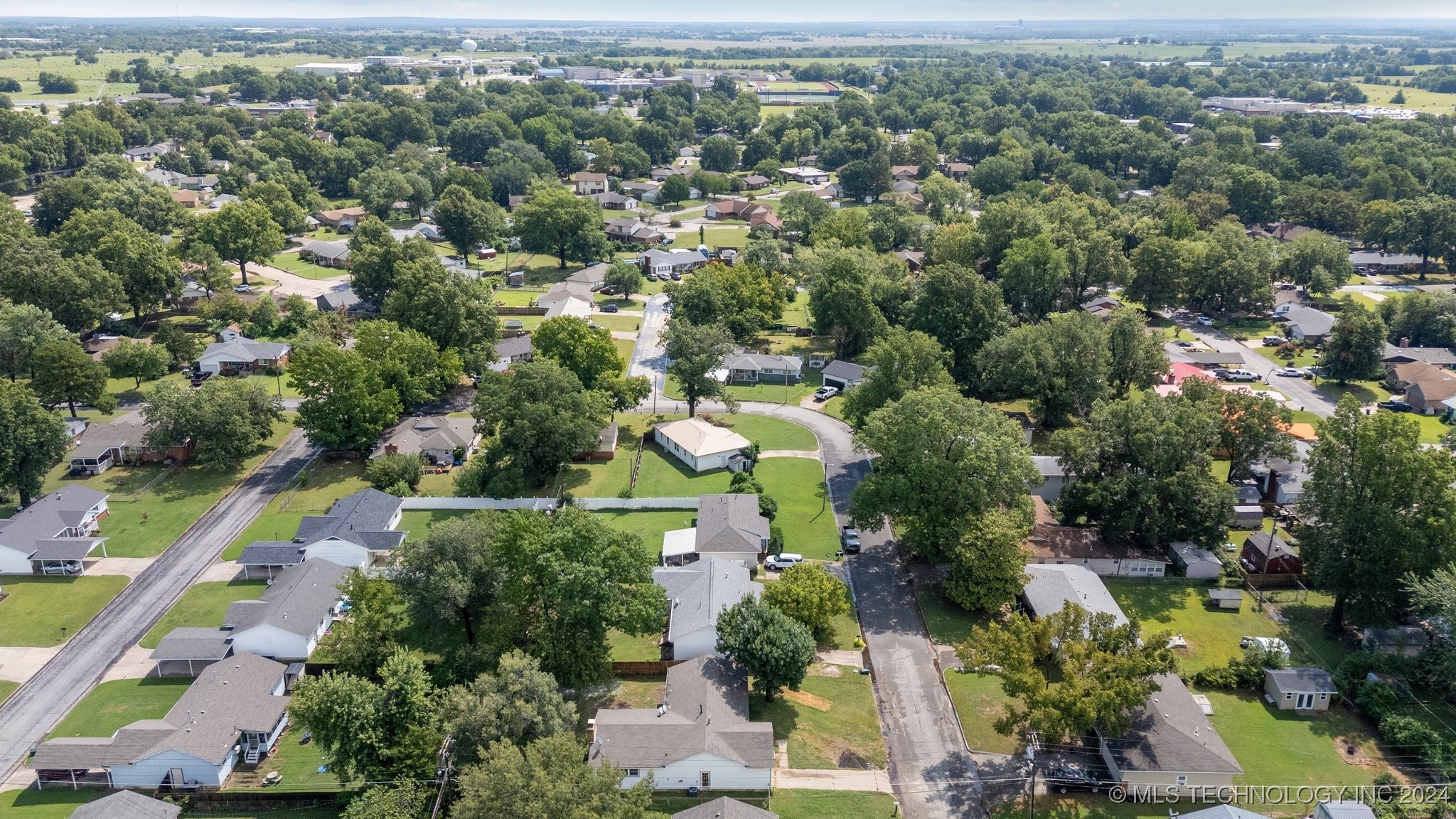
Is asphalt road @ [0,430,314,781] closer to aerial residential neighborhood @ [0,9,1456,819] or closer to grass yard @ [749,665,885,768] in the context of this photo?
aerial residential neighborhood @ [0,9,1456,819]

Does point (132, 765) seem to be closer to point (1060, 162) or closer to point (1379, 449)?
point (1379, 449)

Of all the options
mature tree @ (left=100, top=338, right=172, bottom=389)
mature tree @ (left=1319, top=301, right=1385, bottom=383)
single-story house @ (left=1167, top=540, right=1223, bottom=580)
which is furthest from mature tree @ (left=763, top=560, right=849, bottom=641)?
mature tree @ (left=100, top=338, right=172, bottom=389)

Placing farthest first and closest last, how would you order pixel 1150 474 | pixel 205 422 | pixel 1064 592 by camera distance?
pixel 205 422 → pixel 1150 474 → pixel 1064 592

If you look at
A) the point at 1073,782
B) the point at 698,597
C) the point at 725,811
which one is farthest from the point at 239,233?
the point at 1073,782

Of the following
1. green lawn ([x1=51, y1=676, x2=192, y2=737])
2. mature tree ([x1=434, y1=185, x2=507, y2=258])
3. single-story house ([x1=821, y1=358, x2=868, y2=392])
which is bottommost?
green lawn ([x1=51, y1=676, x2=192, y2=737])

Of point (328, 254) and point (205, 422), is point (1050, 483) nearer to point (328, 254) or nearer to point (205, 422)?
point (205, 422)
